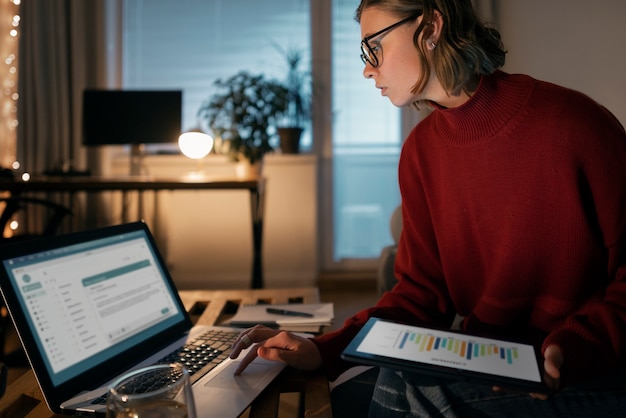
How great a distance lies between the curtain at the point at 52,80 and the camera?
3.45m

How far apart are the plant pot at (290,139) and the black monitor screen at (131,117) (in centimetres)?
61

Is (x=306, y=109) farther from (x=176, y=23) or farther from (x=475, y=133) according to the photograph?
(x=475, y=133)

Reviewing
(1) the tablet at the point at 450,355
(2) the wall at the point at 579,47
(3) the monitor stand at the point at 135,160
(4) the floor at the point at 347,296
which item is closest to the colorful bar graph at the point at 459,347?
(1) the tablet at the point at 450,355

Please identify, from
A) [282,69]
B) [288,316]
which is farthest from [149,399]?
[282,69]

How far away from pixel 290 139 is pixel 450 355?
289 cm

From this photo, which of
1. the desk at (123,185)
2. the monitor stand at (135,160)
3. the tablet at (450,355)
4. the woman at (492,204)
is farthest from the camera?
the monitor stand at (135,160)

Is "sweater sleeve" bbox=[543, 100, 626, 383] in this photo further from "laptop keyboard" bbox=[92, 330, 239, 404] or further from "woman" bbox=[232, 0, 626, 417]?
"laptop keyboard" bbox=[92, 330, 239, 404]

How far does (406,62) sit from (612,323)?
0.55 meters

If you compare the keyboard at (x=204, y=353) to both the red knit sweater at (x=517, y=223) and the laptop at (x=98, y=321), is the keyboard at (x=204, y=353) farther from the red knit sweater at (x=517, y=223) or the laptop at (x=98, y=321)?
the red knit sweater at (x=517, y=223)

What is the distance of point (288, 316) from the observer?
3.61 ft

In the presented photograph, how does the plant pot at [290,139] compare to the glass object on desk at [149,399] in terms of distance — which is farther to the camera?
the plant pot at [290,139]

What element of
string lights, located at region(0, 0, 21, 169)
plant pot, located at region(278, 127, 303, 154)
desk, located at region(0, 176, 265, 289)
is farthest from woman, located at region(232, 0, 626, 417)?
string lights, located at region(0, 0, 21, 169)

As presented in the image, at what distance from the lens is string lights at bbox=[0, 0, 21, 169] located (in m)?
3.46

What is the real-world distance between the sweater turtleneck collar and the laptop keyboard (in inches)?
21.4
